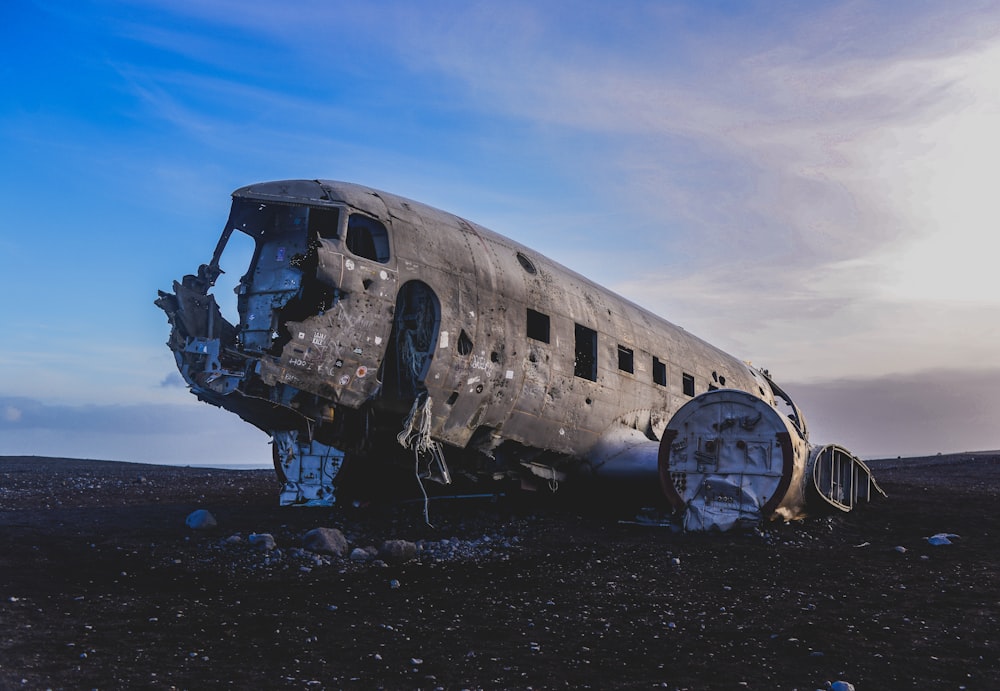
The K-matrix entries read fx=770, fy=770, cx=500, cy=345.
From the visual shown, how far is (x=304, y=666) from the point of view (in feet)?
19.1

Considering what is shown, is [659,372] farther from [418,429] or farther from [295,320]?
[295,320]

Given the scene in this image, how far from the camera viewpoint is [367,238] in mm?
11695

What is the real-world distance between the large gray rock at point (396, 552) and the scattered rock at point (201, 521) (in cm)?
321

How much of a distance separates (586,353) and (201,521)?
291 inches

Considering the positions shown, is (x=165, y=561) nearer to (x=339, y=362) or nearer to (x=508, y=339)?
(x=339, y=362)

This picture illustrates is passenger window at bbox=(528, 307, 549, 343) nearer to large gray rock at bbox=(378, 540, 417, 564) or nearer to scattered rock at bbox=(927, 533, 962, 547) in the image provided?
large gray rock at bbox=(378, 540, 417, 564)

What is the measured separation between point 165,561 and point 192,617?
2664 millimetres

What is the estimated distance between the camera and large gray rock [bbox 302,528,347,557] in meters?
10.2

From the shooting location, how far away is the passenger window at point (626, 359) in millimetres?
15654

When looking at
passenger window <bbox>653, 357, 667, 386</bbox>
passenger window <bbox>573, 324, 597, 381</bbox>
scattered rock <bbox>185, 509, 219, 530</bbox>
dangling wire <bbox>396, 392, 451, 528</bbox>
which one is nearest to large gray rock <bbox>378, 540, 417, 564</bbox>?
dangling wire <bbox>396, 392, 451, 528</bbox>

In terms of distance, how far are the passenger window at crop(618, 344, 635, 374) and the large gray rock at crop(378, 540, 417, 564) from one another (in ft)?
22.1

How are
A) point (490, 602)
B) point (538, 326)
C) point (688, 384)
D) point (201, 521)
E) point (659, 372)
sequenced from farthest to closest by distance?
point (688, 384) → point (659, 372) → point (538, 326) → point (201, 521) → point (490, 602)

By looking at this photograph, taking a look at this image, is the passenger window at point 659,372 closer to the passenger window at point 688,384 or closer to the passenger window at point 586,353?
the passenger window at point 688,384

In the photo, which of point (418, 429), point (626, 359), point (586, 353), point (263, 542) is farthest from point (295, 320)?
point (626, 359)
